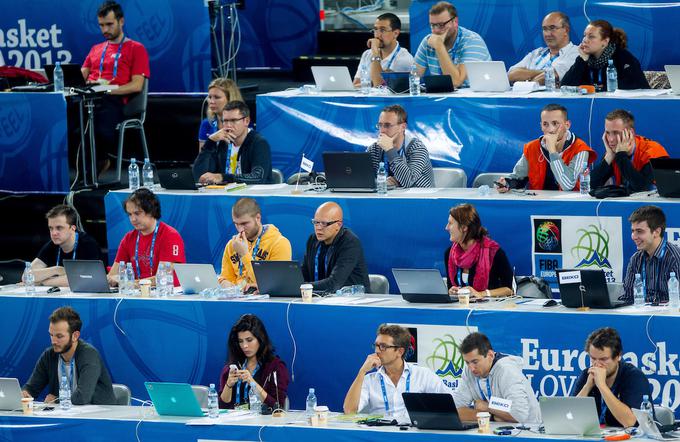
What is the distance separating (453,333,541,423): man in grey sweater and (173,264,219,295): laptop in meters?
1.92

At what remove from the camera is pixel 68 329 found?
856cm

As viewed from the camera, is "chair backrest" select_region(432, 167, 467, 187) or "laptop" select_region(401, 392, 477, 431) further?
"chair backrest" select_region(432, 167, 467, 187)

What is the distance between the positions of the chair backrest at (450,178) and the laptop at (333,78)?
4.43 feet

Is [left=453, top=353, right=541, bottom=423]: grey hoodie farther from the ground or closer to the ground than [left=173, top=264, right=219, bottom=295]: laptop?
closer to the ground

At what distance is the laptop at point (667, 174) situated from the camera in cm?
912

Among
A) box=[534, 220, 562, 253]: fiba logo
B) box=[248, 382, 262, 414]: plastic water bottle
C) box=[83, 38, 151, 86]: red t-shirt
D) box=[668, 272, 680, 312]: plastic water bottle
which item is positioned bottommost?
box=[248, 382, 262, 414]: plastic water bottle

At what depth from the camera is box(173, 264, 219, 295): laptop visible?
9.01 metres

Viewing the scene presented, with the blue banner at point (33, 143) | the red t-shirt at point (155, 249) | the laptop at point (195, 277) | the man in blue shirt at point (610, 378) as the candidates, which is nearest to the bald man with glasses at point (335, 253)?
the laptop at point (195, 277)

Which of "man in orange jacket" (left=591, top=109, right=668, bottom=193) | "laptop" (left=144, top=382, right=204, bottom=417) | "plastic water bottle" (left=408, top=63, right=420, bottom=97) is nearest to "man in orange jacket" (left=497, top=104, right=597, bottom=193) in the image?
"man in orange jacket" (left=591, top=109, right=668, bottom=193)

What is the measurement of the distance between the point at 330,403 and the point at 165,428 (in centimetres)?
144

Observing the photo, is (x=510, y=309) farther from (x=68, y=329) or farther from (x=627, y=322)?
(x=68, y=329)

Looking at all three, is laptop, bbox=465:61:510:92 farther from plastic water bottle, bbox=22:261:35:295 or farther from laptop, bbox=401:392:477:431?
laptop, bbox=401:392:477:431

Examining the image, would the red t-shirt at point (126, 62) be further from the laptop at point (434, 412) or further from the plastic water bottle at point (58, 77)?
the laptop at point (434, 412)

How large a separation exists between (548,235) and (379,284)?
1.14 metres
